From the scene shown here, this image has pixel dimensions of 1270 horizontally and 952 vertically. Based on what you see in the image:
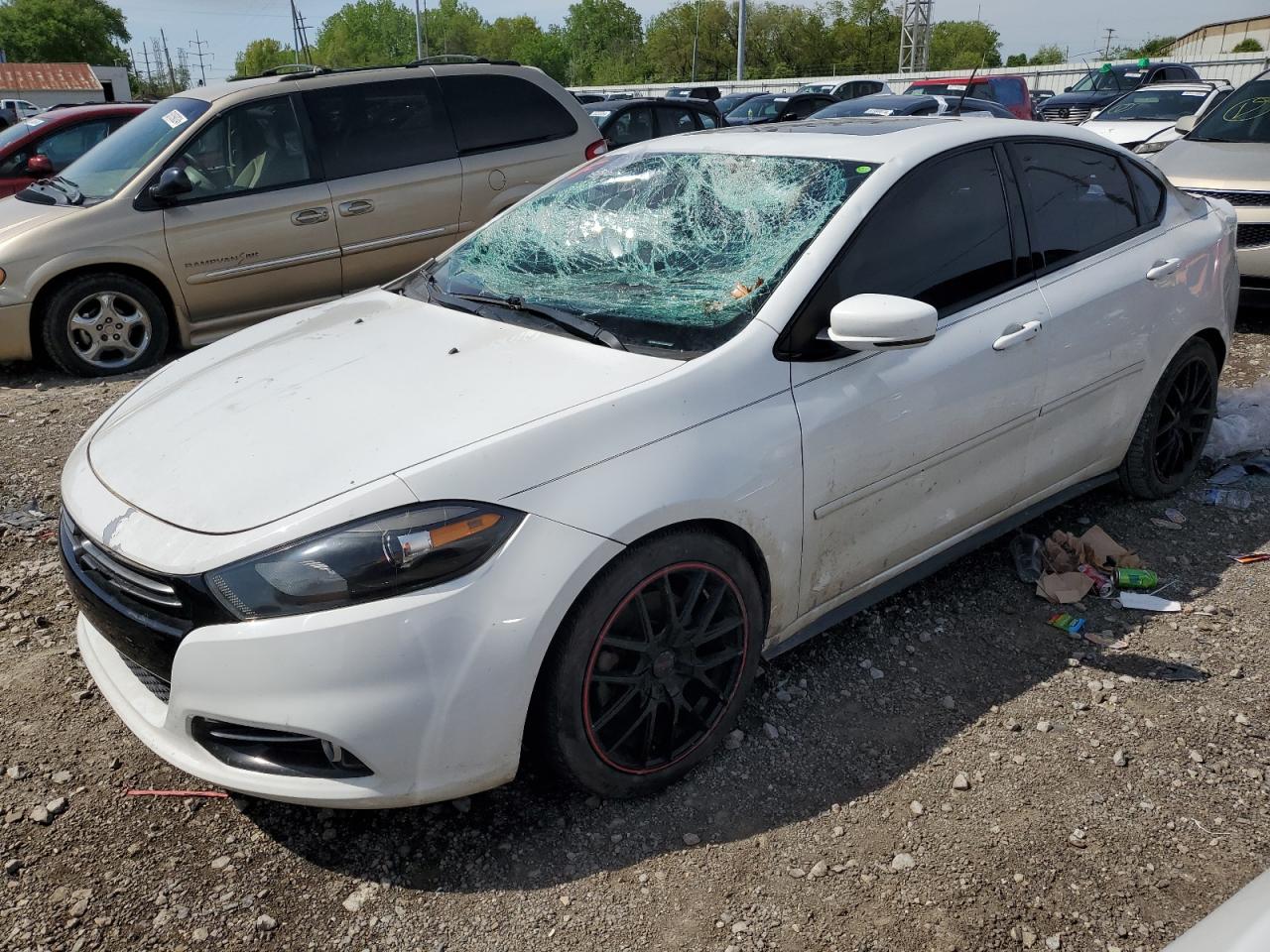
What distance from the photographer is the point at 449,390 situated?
2.75 metres

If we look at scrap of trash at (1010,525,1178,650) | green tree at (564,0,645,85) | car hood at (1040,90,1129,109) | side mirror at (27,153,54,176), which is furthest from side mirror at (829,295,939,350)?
green tree at (564,0,645,85)

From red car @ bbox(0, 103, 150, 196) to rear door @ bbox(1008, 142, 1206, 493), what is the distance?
8.39 m

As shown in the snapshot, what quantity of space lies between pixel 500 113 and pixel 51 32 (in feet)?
321

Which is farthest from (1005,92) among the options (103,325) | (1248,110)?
(103,325)

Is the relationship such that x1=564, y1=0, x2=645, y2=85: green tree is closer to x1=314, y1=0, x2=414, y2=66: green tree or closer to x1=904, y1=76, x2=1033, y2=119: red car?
x1=314, y1=0, x2=414, y2=66: green tree

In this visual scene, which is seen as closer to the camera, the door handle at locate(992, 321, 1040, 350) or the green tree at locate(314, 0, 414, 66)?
the door handle at locate(992, 321, 1040, 350)

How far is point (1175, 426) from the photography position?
438 centimetres

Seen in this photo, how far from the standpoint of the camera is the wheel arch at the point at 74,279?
649 centimetres

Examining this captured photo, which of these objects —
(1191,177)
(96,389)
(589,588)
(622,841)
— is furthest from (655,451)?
(1191,177)

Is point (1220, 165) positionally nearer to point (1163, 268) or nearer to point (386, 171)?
point (1163, 268)

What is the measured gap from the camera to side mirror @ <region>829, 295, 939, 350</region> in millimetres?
2779

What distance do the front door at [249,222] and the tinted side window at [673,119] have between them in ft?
18.8

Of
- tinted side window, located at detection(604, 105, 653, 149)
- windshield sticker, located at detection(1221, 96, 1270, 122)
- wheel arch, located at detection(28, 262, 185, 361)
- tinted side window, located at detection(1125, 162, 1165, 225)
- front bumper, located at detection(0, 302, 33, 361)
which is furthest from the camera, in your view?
tinted side window, located at detection(604, 105, 653, 149)

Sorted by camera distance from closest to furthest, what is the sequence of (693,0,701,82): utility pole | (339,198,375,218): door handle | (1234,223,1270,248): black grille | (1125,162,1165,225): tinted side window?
(1125,162,1165,225): tinted side window, (1234,223,1270,248): black grille, (339,198,375,218): door handle, (693,0,701,82): utility pole
